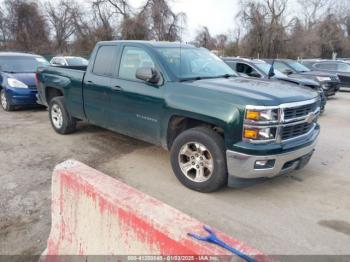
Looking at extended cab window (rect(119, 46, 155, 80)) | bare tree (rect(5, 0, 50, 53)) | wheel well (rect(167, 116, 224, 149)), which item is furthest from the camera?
bare tree (rect(5, 0, 50, 53))

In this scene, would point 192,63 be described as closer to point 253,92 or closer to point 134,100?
point 134,100

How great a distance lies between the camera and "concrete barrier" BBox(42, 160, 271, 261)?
2020mm

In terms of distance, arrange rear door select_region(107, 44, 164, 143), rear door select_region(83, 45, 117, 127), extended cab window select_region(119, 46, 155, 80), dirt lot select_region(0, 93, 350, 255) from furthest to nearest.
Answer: rear door select_region(83, 45, 117, 127)
extended cab window select_region(119, 46, 155, 80)
rear door select_region(107, 44, 164, 143)
dirt lot select_region(0, 93, 350, 255)

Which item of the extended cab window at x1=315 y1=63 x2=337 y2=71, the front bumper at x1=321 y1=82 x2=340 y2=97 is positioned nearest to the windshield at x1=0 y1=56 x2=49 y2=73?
the front bumper at x1=321 y1=82 x2=340 y2=97

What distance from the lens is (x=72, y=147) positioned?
602 centimetres

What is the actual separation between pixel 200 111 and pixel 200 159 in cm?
Answer: 62

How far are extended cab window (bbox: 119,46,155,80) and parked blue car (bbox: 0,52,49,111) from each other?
16.0ft

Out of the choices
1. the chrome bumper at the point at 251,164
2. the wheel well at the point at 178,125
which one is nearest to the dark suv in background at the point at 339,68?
the wheel well at the point at 178,125

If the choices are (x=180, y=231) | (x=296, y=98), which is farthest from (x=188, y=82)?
A: (x=180, y=231)

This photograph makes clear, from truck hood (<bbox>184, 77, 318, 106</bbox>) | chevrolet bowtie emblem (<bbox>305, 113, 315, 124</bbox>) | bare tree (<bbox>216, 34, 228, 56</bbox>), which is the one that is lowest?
chevrolet bowtie emblem (<bbox>305, 113, 315, 124</bbox>)

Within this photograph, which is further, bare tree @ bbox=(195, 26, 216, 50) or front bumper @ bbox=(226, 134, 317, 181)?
bare tree @ bbox=(195, 26, 216, 50)

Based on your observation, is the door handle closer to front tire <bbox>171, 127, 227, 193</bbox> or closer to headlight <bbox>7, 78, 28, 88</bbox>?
front tire <bbox>171, 127, 227, 193</bbox>

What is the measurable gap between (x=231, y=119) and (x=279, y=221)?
125 cm

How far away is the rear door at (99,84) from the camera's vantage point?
5.39 m
